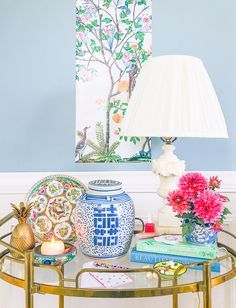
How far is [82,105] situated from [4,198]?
0.53 meters

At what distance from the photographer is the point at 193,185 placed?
47.1 inches

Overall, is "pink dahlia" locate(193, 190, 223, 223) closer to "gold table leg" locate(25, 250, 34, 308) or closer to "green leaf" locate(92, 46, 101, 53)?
"gold table leg" locate(25, 250, 34, 308)

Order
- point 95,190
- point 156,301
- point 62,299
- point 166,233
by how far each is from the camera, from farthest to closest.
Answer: point 156,301 < point 62,299 < point 166,233 < point 95,190

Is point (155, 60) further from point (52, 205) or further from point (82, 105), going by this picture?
point (52, 205)

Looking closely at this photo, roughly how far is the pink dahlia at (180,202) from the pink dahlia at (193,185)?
0.06 ft

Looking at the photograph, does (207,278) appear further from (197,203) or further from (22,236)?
(22,236)

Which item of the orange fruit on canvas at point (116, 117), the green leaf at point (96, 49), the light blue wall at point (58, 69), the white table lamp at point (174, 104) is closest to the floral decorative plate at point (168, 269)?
the white table lamp at point (174, 104)

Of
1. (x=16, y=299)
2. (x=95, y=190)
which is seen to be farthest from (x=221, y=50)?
(x=16, y=299)

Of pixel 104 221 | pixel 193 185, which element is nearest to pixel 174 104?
pixel 193 185

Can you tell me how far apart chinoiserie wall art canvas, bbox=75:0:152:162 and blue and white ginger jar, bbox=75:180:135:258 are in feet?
1.48

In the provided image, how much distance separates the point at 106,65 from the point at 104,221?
0.77m

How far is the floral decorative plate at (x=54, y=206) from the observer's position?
1405 millimetres

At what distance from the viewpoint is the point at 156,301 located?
1703 millimetres

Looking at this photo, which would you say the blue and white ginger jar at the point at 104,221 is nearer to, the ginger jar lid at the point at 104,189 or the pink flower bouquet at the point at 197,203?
the ginger jar lid at the point at 104,189
